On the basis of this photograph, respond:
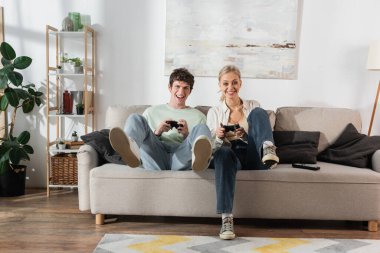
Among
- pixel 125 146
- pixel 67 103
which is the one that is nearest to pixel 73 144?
pixel 67 103

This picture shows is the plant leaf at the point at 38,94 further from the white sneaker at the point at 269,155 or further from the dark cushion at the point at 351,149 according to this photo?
the dark cushion at the point at 351,149

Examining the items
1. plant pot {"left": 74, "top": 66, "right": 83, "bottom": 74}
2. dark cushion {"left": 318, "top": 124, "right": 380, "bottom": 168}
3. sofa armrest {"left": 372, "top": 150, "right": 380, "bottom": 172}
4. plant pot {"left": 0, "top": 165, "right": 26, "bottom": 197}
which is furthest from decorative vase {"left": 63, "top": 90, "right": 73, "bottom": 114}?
sofa armrest {"left": 372, "top": 150, "right": 380, "bottom": 172}

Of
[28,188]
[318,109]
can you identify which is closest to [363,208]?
[318,109]

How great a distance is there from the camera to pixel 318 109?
385 centimetres

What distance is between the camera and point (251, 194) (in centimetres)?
314

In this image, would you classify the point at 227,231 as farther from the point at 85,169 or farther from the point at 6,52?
the point at 6,52

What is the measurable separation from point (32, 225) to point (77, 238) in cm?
46

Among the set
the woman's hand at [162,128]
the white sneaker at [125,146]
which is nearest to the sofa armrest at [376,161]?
the woman's hand at [162,128]

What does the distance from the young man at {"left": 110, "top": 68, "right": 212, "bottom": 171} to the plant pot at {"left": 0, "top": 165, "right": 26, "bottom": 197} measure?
140 cm

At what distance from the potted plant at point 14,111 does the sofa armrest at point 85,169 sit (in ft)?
3.22

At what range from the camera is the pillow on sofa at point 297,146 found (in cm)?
344

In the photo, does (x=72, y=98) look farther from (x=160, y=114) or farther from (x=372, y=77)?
(x=372, y=77)

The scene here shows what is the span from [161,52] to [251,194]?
1.76 m

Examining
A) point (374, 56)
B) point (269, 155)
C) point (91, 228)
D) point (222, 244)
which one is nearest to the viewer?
point (222, 244)
